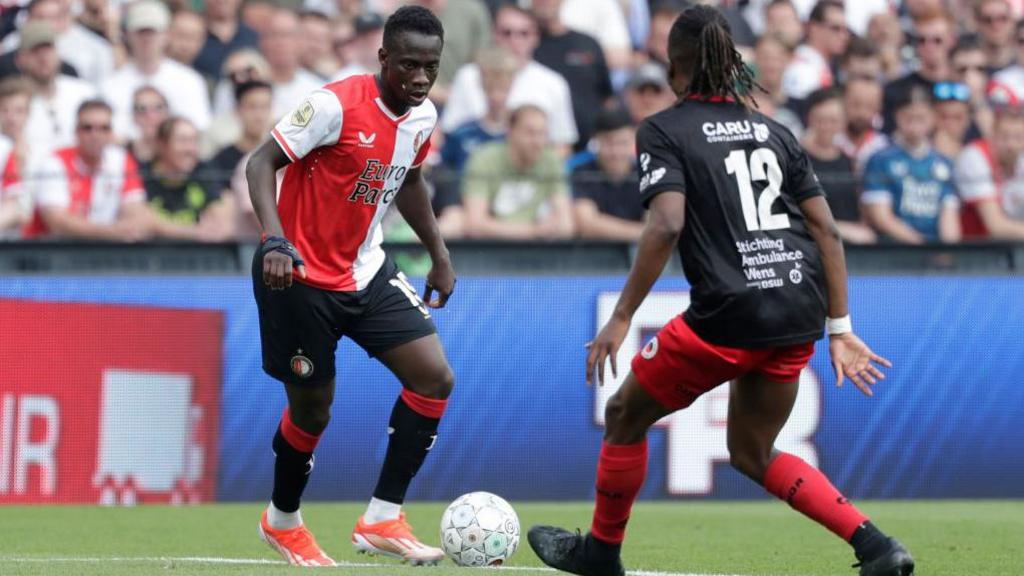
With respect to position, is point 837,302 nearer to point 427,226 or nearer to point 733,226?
point 733,226

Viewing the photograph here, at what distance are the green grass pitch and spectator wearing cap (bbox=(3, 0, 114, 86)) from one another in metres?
4.22

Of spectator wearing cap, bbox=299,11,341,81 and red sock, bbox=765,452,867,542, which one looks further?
spectator wearing cap, bbox=299,11,341,81

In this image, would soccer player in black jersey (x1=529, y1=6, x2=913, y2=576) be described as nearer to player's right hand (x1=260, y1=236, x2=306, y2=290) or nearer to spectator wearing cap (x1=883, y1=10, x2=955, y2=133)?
Answer: player's right hand (x1=260, y1=236, x2=306, y2=290)

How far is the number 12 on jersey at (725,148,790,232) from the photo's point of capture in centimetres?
611

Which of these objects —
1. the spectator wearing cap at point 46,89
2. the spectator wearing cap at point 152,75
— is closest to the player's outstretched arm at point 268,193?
the spectator wearing cap at point 46,89

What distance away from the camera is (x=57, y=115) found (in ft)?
42.9

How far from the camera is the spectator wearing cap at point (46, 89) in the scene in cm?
1283

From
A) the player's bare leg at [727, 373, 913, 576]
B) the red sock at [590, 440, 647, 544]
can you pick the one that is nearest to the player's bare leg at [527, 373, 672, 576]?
the red sock at [590, 440, 647, 544]

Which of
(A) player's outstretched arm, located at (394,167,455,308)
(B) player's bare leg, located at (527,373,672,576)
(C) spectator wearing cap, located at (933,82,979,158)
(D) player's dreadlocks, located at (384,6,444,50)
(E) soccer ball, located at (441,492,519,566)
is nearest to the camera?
(B) player's bare leg, located at (527,373,672,576)

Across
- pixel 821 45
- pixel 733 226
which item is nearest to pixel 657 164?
pixel 733 226

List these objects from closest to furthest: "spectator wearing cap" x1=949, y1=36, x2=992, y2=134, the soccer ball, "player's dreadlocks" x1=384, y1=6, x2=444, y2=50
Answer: "player's dreadlocks" x1=384, y1=6, x2=444, y2=50, the soccer ball, "spectator wearing cap" x1=949, y1=36, x2=992, y2=134

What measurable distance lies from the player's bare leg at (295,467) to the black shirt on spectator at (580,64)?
7.31m

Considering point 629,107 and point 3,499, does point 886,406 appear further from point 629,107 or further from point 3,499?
point 3,499

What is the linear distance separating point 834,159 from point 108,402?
5.92 meters
